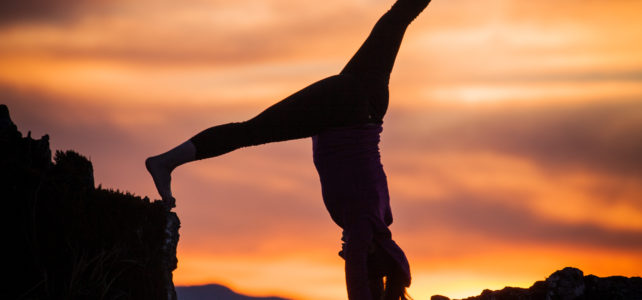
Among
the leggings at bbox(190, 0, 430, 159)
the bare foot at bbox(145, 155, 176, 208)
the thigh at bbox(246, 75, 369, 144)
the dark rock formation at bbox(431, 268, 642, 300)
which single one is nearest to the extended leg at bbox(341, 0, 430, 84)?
the leggings at bbox(190, 0, 430, 159)

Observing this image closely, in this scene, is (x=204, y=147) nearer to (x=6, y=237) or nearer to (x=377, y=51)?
(x=377, y=51)

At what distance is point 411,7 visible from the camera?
5.18 m

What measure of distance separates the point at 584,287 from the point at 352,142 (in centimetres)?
264

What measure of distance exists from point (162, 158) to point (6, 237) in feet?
5.34

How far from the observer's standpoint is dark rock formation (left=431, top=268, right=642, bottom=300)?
6.32 metres

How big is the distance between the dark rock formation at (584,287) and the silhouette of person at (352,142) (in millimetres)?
1754

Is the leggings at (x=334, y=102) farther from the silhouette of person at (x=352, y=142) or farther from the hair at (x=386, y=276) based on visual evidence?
the hair at (x=386, y=276)

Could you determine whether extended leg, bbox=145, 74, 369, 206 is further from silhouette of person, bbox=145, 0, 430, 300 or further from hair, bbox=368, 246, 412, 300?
hair, bbox=368, 246, 412, 300

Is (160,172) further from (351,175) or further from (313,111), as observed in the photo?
(351,175)

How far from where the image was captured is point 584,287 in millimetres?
6375

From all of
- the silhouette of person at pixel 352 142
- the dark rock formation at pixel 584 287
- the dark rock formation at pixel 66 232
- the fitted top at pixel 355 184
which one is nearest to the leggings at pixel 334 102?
the silhouette of person at pixel 352 142

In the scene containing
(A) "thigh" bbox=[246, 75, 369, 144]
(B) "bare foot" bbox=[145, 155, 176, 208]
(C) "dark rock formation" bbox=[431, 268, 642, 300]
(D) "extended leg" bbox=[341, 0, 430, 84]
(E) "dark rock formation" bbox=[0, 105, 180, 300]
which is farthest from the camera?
(C) "dark rock formation" bbox=[431, 268, 642, 300]

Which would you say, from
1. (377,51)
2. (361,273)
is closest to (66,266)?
(361,273)

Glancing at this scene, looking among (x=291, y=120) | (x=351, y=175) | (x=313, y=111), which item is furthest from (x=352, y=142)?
(x=291, y=120)
